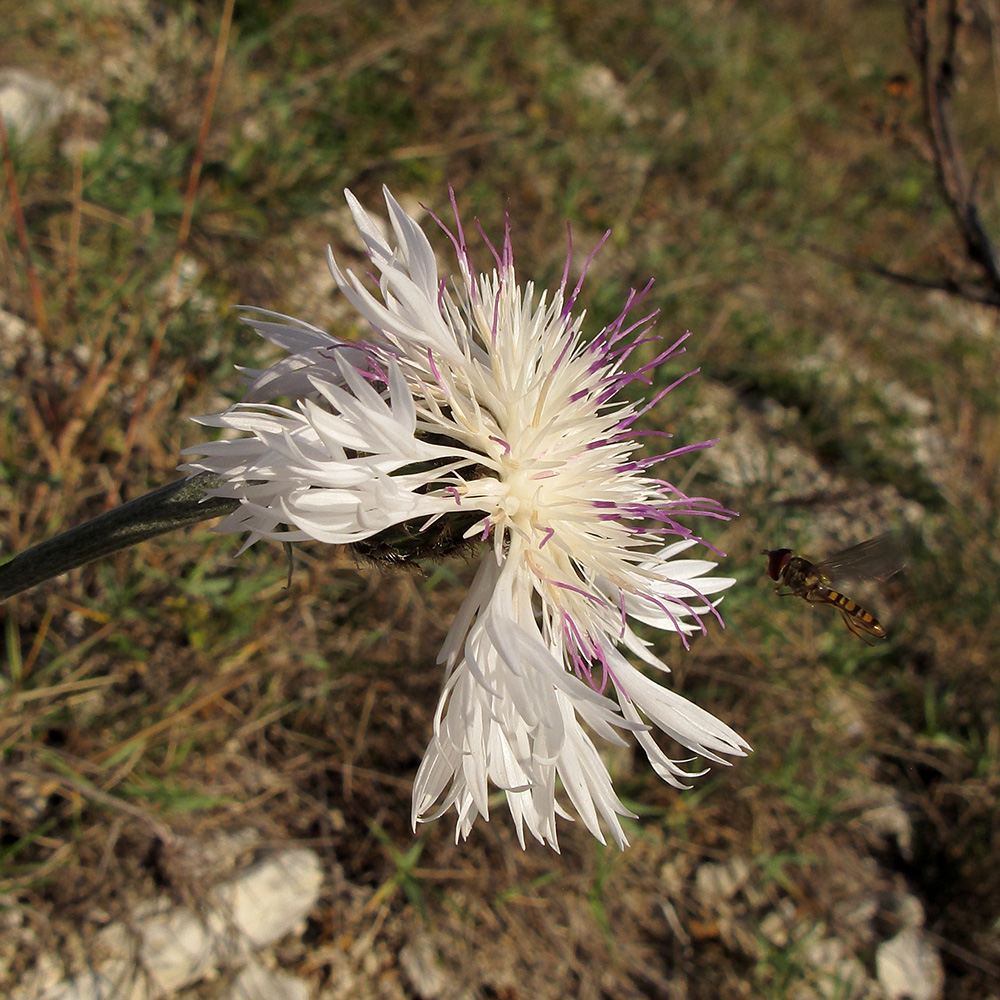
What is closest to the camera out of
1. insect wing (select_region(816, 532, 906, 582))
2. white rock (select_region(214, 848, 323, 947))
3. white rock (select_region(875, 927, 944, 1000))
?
insect wing (select_region(816, 532, 906, 582))

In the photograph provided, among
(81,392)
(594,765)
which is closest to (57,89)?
(81,392)

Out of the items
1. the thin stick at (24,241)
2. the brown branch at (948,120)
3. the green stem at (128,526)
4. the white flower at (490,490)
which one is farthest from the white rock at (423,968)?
the brown branch at (948,120)

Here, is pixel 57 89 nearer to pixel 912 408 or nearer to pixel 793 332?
pixel 793 332

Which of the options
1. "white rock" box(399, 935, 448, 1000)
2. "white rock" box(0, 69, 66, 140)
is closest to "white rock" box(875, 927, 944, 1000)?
"white rock" box(399, 935, 448, 1000)

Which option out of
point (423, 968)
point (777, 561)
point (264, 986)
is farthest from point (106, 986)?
point (777, 561)

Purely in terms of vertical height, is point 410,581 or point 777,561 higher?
point 777,561

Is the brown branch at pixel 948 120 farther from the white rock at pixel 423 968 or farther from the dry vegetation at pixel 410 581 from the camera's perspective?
the white rock at pixel 423 968

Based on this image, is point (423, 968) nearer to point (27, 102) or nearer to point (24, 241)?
point (24, 241)

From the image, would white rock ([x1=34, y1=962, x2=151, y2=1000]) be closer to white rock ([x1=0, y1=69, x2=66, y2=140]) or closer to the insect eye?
the insect eye
